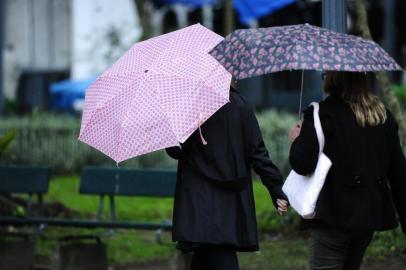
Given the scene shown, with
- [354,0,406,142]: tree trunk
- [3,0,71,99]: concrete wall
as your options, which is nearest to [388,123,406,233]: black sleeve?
[354,0,406,142]: tree trunk

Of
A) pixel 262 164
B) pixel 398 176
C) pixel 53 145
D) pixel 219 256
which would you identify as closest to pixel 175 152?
pixel 262 164

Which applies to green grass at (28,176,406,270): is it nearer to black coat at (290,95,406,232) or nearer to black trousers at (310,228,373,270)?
black trousers at (310,228,373,270)

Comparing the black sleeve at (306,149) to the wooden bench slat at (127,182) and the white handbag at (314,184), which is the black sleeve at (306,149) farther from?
the wooden bench slat at (127,182)

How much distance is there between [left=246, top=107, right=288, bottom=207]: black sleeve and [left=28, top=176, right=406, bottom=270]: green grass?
2.71 metres

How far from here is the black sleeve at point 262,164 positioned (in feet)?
18.6

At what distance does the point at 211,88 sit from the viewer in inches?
216

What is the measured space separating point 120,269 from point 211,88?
3896mm

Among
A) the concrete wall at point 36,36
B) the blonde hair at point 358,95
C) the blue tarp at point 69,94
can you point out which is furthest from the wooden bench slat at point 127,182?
the concrete wall at point 36,36

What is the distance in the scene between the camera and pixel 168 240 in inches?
377

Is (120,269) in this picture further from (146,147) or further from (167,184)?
(146,147)

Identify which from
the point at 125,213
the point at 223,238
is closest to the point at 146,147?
the point at 223,238

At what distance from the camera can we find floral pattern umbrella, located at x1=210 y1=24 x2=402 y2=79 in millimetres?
5328

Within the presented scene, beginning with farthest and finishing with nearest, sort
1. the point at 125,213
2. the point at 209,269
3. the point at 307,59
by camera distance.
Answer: the point at 125,213
the point at 209,269
the point at 307,59

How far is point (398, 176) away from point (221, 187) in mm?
961
